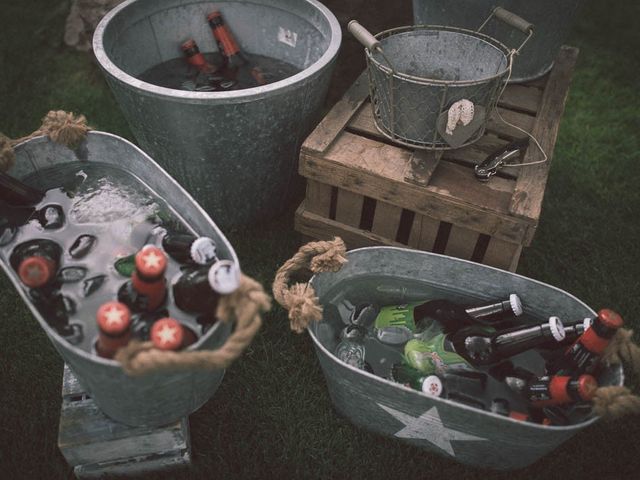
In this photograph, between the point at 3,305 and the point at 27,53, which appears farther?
the point at 27,53

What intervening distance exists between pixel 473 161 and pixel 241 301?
105cm

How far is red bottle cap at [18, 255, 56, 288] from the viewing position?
119cm

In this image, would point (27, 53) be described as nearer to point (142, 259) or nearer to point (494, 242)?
point (142, 259)

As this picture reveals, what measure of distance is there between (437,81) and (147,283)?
1.01 m

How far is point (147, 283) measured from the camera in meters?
1.21

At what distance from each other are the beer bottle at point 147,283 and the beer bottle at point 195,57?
1286mm

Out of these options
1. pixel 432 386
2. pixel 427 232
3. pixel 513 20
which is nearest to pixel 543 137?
pixel 513 20

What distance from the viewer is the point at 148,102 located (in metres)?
1.75

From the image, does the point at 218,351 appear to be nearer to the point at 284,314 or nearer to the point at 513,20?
the point at 284,314

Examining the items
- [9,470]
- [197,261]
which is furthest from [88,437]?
[197,261]

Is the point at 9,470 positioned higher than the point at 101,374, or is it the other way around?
the point at 101,374

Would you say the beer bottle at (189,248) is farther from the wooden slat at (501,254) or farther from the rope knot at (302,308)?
the wooden slat at (501,254)

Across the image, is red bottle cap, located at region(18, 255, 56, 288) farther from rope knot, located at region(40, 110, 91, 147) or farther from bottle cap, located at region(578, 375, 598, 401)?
bottle cap, located at region(578, 375, 598, 401)

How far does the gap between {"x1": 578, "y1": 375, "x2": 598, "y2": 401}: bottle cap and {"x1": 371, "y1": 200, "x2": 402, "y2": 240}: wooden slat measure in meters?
0.80
